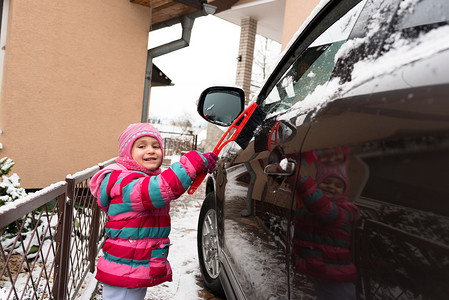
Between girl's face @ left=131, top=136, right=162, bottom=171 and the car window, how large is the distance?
0.62 metres

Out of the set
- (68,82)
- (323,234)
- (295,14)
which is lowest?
(323,234)

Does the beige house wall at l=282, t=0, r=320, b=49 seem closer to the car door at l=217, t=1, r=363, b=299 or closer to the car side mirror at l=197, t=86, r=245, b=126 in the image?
the car side mirror at l=197, t=86, r=245, b=126

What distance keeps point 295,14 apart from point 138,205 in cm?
594

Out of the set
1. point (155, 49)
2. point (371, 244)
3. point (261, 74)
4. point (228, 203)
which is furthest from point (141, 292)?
point (261, 74)

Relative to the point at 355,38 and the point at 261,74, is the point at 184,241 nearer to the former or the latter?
the point at 355,38

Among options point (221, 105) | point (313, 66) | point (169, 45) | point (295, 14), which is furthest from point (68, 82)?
point (313, 66)

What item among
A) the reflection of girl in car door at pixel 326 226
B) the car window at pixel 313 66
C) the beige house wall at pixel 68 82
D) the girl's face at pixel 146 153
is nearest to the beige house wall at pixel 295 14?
the beige house wall at pixel 68 82

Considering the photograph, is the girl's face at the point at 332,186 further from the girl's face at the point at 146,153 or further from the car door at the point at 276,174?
the girl's face at the point at 146,153

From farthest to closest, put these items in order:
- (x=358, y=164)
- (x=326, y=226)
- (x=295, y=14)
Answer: (x=295, y=14) < (x=326, y=226) < (x=358, y=164)

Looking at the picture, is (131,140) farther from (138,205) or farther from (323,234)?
(323,234)

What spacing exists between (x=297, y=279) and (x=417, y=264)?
473 mm

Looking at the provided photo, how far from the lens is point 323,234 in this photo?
90 cm

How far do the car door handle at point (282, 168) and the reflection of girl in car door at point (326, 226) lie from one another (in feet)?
0.27

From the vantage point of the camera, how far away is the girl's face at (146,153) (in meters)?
1.74
